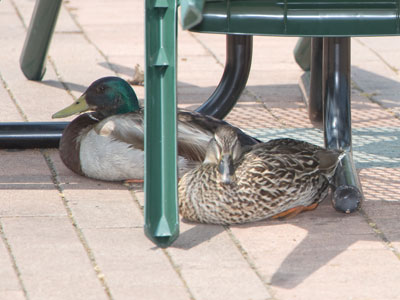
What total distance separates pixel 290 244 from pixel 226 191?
0.34 m

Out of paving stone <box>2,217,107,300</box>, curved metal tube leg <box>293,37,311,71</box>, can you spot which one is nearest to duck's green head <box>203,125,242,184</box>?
paving stone <box>2,217,107,300</box>

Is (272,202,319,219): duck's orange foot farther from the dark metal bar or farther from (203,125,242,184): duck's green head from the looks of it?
the dark metal bar

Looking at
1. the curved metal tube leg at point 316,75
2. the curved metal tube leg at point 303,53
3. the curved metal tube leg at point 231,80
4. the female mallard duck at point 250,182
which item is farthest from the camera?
the curved metal tube leg at point 303,53

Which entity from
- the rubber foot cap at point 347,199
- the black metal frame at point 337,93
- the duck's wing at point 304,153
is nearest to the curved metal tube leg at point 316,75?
the black metal frame at point 337,93

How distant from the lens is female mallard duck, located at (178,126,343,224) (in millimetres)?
3555

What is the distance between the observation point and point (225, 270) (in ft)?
10.3

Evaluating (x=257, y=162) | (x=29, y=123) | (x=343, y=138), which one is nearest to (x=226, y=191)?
(x=257, y=162)

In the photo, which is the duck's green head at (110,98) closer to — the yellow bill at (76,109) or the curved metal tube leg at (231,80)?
the yellow bill at (76,109)

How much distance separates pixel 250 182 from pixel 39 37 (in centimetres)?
237

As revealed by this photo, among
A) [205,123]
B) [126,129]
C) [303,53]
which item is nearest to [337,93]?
[205,123]

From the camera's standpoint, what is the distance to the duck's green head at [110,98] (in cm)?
441

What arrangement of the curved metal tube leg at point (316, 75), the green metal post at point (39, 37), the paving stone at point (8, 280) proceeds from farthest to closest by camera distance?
1. the green metal post at point (39, 37)
2. the curved metal tube leg at point (316, 75)
3. the paving stone at point (8, 280)

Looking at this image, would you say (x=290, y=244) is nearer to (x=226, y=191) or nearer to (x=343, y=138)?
(x=226, y=191)

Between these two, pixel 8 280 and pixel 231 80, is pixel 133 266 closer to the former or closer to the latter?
pixel 8 280
